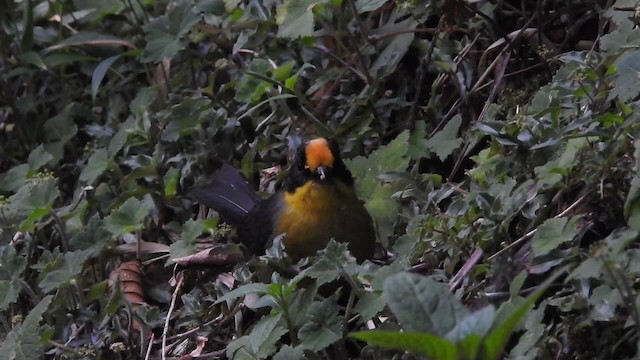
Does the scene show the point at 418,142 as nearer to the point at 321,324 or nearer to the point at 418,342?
the point at 321,324

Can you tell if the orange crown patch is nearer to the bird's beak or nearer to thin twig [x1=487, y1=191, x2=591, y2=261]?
the bird's beak

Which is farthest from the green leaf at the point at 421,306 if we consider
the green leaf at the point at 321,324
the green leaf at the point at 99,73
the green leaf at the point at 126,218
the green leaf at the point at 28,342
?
the green leaf at the point at 99,73

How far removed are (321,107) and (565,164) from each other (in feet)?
6.41

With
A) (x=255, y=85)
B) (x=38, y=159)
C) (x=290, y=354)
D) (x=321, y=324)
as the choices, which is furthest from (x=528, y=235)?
(x=38, y=159)

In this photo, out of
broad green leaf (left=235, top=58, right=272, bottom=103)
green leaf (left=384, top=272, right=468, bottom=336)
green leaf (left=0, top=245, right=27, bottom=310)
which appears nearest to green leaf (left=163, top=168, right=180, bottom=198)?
broad green leaf (left=235, top=58, right=272, bottom=103)

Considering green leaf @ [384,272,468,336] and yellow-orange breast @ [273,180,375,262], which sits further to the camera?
yellow-orange breast @ [273,180,375,262]

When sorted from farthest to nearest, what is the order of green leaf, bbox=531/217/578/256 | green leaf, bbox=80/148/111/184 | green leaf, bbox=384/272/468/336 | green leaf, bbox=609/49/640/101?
green leaf, bbox=80/148/111/184, green leaf, bbox=609/49/640/101, green leaf, bbox=531/217/578/256, green leaf, bbox=384/272/468/336

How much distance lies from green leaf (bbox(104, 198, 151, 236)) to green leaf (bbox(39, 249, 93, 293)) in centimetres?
22

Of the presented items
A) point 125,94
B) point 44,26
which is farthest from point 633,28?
point 44,26

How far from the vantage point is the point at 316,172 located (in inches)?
185

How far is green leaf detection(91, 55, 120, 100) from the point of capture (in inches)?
224

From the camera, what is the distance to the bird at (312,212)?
4.52 meters

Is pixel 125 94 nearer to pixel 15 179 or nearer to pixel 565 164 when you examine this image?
pixel 15 179

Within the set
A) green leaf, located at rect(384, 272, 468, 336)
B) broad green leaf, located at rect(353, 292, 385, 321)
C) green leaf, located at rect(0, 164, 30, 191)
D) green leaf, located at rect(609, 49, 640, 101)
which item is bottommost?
green leaf, located at rect(0, 164, 30, 191)
